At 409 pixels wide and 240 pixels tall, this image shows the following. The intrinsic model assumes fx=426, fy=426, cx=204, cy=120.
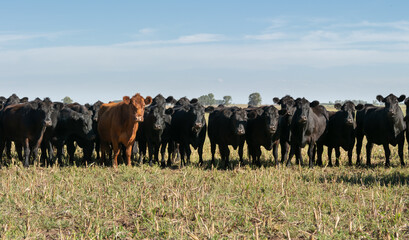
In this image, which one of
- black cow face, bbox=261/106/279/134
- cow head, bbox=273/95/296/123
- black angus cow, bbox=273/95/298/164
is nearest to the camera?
black cow face, bbox=261/106/279/134

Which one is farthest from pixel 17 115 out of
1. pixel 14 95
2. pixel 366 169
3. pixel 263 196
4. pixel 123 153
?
pixel 366 169

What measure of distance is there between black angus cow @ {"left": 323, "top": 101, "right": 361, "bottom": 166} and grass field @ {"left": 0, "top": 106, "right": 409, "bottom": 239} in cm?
291

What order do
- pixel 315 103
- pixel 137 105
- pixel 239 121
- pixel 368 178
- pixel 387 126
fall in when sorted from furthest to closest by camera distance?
pixel 315 103
pixel 387 126
pixel 239 121
pixel 137 105
pixel 368 178

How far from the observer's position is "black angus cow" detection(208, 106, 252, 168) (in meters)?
11.8

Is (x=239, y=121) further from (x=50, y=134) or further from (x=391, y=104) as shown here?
(x=50, y=134)

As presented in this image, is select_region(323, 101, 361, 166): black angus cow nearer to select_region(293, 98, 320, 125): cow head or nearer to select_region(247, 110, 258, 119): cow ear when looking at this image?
select_region(293, 98, 320, 125): cow head

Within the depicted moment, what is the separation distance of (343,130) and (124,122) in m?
6.58

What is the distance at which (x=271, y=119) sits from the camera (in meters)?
11.4

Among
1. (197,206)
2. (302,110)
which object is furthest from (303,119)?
(197,206)

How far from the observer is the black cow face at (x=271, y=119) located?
1125cm

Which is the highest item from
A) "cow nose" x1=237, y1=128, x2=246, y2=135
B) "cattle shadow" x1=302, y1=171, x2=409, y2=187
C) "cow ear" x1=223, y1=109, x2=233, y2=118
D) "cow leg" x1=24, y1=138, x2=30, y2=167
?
"cow ear" x1=223, y1=109, x2=233, y2=118

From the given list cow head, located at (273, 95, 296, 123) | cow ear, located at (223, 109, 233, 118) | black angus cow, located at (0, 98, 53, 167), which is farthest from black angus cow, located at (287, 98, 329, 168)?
black angus cow, located at (0, 98, 53, 167)

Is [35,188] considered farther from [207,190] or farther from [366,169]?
[366,169]

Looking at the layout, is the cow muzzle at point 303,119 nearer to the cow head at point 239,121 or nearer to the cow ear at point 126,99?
the cow head at point 239,121
